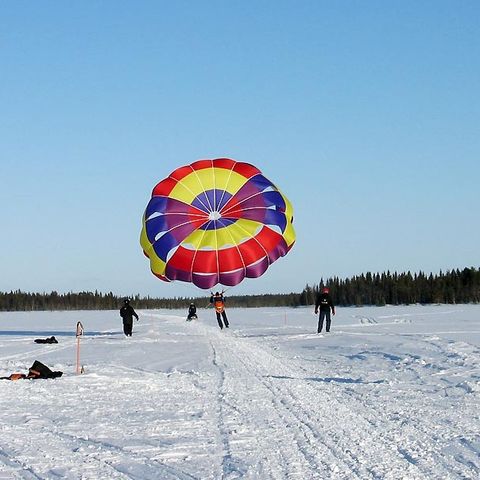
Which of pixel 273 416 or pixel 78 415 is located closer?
pixel 273 416

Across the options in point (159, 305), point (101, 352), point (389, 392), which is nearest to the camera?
point (389, 392)

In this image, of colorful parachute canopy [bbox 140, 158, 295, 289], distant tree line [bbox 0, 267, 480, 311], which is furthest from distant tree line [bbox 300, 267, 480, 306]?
colorful parachute canopy [bbox 140, 158, 295, 289]

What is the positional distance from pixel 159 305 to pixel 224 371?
13933 centimetres

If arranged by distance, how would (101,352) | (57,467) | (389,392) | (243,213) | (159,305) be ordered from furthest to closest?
(159,305), (243,213), (101,352), (389,392), (57,467)

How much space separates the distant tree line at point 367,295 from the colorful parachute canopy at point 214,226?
46.4 meters

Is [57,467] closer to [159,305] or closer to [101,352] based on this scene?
[101,352]

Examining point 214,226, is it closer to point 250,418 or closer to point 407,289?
point 250,418

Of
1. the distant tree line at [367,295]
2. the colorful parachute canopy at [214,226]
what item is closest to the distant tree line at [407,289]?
the distant tree line at [367,295]

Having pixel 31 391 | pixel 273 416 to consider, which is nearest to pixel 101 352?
pixel 31 391

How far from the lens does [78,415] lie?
8008 mm

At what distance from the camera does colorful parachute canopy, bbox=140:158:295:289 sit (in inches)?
874

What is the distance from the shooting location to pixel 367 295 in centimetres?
10200

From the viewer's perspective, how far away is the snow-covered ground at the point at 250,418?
533 centimetres

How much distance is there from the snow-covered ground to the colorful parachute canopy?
7532 millimetres
